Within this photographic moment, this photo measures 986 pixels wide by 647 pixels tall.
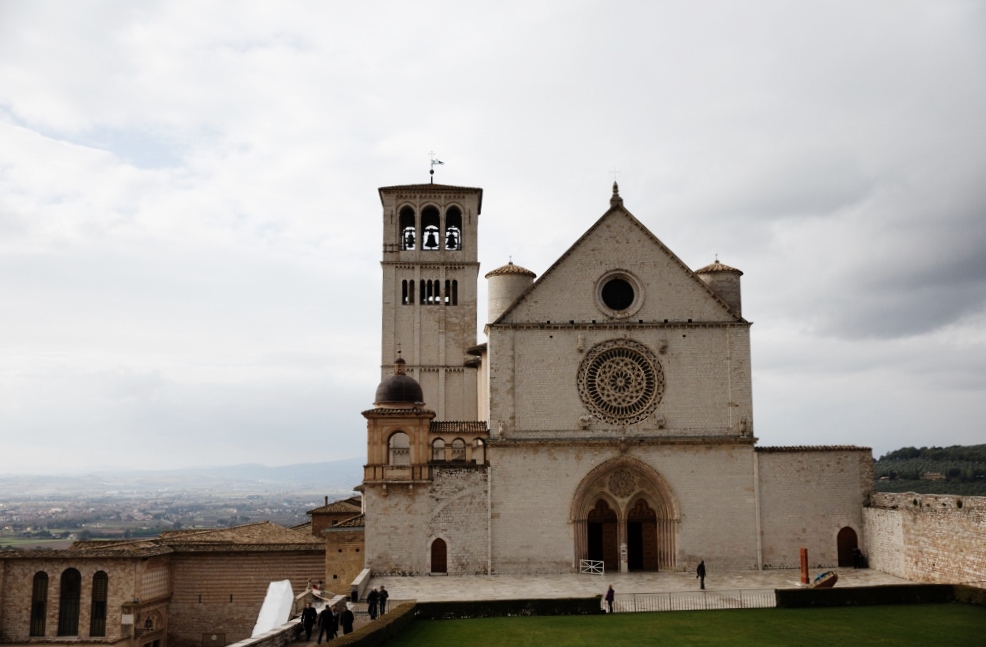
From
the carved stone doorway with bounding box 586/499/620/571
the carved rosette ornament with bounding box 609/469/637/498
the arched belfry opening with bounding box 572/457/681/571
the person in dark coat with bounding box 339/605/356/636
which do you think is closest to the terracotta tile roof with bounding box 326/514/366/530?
the arched belfry opening with bounding box 572/457/681/571

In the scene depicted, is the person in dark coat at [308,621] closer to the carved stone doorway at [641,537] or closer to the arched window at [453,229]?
the carved stone doorway at [641,537]

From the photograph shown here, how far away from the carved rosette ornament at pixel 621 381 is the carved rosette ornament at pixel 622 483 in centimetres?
210

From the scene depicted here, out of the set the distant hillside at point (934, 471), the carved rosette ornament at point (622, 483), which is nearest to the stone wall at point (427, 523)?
the carved rosette ornament at point (622, 483)

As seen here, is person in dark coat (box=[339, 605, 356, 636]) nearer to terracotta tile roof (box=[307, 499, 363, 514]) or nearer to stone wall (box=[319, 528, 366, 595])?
stone wall (box=[319, 528, 366, 595])

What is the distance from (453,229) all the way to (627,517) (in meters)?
22.1

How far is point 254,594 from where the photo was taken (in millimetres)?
37688

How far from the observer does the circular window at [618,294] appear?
36719 millimetres

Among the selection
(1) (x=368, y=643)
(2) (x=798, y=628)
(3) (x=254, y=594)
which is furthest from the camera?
(3) (x=254, y=594)

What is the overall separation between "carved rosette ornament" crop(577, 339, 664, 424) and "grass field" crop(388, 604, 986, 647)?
10.6 m

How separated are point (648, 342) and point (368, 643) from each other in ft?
64.9

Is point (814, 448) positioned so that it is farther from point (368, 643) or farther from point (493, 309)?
point (368, 643)

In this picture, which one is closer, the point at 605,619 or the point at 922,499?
the point at 605,619

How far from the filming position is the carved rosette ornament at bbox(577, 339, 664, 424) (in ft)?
119

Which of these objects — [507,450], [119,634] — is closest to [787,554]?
[507,450]
